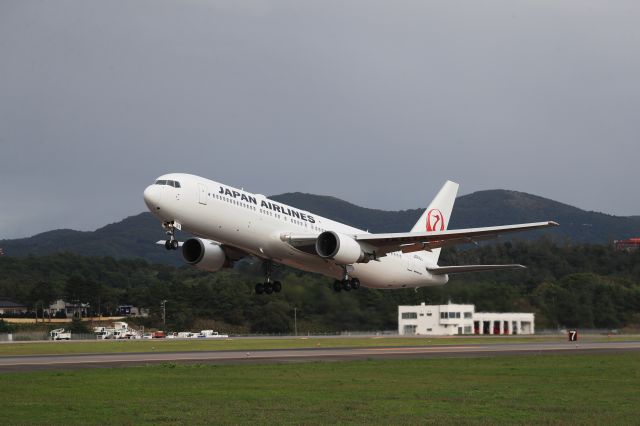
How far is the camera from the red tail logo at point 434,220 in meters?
70.8

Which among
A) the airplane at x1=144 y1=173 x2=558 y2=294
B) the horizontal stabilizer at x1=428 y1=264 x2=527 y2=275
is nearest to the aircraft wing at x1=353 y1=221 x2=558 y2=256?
the airplane at x1=144 y1=173 x2=558 y2=294

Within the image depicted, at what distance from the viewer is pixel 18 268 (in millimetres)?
197875

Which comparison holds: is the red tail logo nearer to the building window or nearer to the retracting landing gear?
the retracting landing gear

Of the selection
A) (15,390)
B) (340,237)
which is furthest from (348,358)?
(15,390)

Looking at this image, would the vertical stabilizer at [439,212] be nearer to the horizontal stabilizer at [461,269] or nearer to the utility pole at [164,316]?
the horizontal stabilizer at [461,269]

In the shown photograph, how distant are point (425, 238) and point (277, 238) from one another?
8827 mm

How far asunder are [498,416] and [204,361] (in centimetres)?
2548

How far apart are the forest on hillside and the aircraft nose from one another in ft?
42.9

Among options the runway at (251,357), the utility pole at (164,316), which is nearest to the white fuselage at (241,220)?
the runway at (251,357)

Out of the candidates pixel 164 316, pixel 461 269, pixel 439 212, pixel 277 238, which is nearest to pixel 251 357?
pixel 277 238

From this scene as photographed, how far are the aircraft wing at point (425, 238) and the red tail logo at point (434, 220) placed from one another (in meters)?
10.7

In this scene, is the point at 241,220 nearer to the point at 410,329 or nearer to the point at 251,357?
the point at 251,357

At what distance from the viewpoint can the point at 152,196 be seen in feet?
159

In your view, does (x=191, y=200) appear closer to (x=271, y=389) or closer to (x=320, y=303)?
(x=271, y=389)
